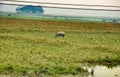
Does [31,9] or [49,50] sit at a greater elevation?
[31,9]

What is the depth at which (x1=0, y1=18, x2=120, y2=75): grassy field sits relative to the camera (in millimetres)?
11492

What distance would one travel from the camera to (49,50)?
15.3 metres

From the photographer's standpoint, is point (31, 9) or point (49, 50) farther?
point (31, 9)

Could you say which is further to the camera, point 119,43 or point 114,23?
point 114,23

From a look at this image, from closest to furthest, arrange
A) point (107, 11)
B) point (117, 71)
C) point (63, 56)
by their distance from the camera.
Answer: point (117, 71)
point (63, 56)
point (107, 11)

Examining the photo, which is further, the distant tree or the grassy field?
the distant tree

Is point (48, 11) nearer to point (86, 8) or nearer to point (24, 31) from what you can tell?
point (86, 8)

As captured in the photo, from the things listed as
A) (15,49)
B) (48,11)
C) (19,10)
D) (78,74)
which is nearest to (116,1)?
(48,11)

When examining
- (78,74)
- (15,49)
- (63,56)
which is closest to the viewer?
(78,74)

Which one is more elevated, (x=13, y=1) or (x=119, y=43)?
(x=13, y=1)

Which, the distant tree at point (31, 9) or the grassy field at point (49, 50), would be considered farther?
the distant tree at point (31, 9)

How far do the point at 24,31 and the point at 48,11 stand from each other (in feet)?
16.1

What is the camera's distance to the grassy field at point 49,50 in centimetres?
1149

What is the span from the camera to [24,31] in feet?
72.0
